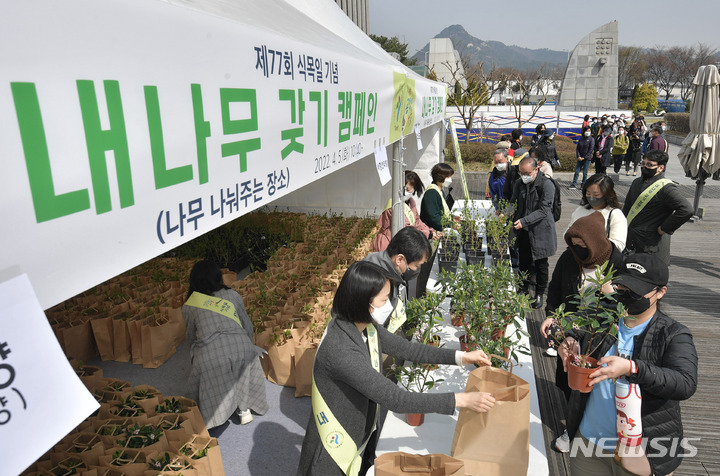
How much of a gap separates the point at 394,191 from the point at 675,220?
8.22ft

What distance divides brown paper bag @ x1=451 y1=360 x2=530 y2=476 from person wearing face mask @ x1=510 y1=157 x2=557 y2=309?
3.14 meters

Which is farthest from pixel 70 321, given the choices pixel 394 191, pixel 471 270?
pixel 471 270

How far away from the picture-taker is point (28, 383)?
0.69 meters

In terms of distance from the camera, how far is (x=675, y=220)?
403 cm

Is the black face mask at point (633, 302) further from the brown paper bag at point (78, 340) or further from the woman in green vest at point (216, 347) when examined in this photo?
the brown paper bag at point (78, 340)

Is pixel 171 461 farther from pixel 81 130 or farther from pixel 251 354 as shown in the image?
pixel 81 130

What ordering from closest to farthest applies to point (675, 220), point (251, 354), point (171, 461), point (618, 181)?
point (171, 461) → point (251, 354) → point (675, 220) → point (618, 181)

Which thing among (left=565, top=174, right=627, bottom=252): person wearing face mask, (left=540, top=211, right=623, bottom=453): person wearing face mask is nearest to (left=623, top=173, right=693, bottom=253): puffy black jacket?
(left=565, top=174, right=627, bottom=252): person wearing face mask

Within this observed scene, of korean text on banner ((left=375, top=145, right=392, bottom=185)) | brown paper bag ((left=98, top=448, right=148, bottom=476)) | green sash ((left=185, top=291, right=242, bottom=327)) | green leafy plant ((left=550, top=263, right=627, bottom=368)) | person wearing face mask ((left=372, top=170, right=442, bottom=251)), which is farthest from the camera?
person wearing face mask ((left=372, top=170, right=442, bottom=251))

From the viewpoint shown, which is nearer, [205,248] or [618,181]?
[205,248]

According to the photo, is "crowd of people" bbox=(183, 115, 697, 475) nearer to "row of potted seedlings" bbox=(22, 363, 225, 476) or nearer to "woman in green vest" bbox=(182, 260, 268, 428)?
"woman in green vest" bbox=(182, 260, 268, 428)

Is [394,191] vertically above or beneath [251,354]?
above

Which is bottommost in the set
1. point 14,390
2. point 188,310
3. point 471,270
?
point 188,310

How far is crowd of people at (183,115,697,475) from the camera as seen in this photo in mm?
1812
